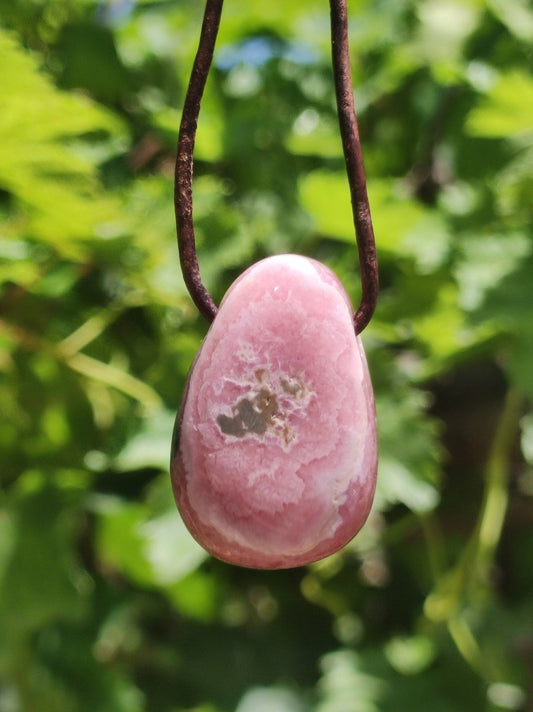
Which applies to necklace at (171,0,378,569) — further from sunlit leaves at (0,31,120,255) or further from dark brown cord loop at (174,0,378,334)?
sunlit leaves at (0,31,120,255)

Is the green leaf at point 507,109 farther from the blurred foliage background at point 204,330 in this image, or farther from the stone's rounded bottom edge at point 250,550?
the stone's rounded bottom edge at point 250,550

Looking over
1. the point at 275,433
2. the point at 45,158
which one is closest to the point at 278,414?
the point at 275,433

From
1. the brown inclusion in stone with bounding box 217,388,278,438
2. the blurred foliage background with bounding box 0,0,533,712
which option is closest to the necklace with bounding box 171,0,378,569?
the brown inclusion in stone with bounding box 217,388,278,438

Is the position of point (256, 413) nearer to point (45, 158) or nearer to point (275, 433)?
point (275, 433)

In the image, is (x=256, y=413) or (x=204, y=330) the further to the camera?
(x=204, y=330)

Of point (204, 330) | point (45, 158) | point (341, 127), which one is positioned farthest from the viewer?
point (204, 330)

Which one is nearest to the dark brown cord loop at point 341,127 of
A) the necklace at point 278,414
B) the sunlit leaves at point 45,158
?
the necklace at point 278,414

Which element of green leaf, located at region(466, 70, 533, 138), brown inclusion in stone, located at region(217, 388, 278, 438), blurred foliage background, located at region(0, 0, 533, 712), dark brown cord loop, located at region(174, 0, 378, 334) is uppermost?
dark brown cord loop, located at region(174, 0, 378, 334)
